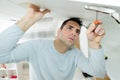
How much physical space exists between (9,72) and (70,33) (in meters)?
1.78

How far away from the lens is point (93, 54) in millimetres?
1007

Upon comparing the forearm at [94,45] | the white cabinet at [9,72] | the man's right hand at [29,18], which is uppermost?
the man's right hand at [29,18]

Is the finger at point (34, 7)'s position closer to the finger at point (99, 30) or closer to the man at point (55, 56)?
the man at point (55, 56)

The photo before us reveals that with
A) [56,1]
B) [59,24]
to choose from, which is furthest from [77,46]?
[56,1]

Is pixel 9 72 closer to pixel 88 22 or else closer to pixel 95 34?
pixel 88 22

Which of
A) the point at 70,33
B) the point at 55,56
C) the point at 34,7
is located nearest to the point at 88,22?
the point at 70,33

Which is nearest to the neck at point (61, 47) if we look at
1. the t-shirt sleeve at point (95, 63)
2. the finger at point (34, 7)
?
the t-shirt sleeve at point (95, 63)

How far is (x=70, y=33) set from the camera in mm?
1220

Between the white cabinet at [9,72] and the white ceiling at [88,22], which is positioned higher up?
the white ceiling at [88,22]

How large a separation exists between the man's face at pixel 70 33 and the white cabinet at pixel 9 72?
1.61 metres

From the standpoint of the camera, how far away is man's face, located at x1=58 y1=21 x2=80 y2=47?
1.21m

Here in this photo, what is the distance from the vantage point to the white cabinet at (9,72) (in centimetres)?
275

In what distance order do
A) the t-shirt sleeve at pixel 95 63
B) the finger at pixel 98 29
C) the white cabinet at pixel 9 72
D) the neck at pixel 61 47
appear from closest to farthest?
the finger at pixel 98 29 → the t-shirt sleeve at pixel 95 63 → the neck at pixel 61 47 → the white cabinet at pixel 9 72

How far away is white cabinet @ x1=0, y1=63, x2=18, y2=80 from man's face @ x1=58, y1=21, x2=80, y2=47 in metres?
1.61
